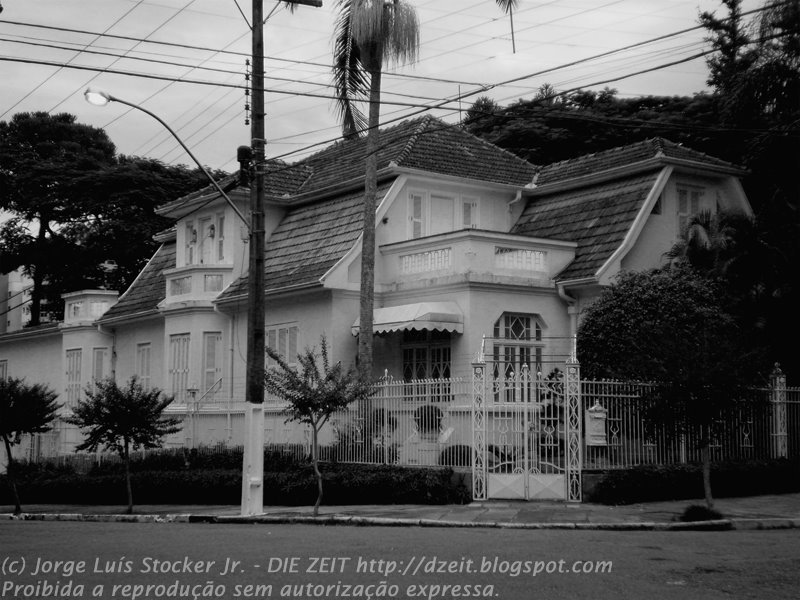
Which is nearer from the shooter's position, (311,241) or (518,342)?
(518,342)

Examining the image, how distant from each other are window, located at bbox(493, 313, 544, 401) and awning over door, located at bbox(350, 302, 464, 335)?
1047 millimetres

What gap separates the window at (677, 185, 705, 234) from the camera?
27.3m

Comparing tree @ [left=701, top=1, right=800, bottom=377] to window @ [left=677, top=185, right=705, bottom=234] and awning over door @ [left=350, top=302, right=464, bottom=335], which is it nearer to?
window @ [left=677, top=185, right=705, bottom=234]

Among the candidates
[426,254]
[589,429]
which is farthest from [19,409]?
[589,429]

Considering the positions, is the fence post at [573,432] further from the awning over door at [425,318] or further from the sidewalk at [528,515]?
the awning over door at [425,318]

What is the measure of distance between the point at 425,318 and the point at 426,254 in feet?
8.02

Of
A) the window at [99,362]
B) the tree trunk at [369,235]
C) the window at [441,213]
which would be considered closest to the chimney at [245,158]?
the tree trunk at [369,235]

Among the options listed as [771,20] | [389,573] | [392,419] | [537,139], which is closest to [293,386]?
[392,419]

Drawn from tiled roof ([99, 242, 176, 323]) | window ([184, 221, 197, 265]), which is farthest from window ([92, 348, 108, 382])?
window ([184, 221, 197, 265])

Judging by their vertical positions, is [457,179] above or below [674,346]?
above

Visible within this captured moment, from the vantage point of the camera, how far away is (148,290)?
34.9 metres

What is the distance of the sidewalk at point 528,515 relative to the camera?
16594 mm

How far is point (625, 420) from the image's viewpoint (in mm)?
20000

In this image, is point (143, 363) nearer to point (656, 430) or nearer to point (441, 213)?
point (441, 213)
